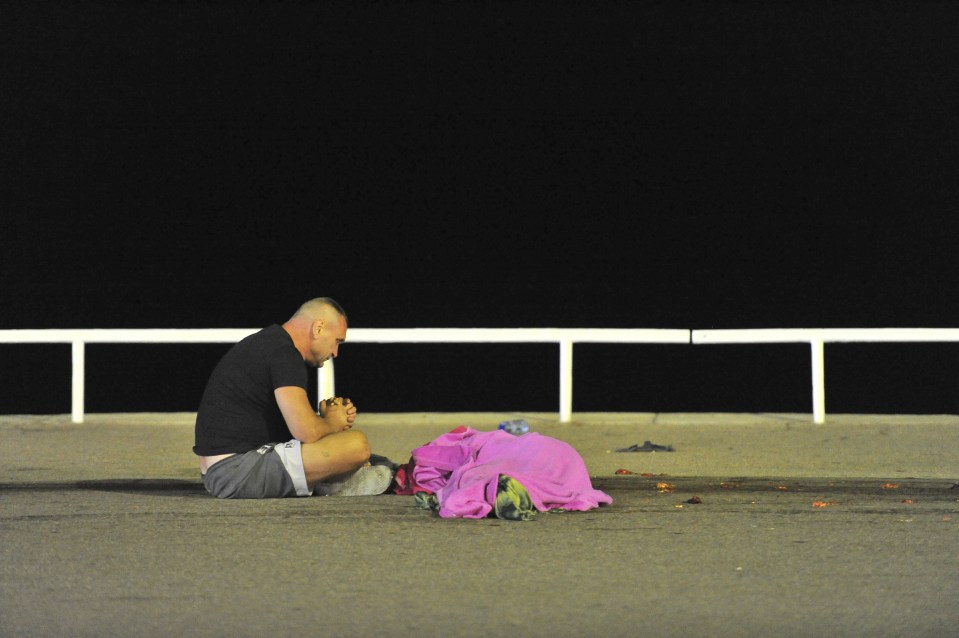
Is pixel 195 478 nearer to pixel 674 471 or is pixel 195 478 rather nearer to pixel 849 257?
pixel 674 471

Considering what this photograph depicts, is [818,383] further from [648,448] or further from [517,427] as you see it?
[517,427]

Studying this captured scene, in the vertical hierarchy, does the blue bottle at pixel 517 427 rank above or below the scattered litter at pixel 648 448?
above

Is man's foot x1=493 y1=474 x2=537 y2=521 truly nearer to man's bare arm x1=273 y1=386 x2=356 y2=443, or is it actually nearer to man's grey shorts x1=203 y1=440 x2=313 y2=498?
man's bare arm x1=273 y1=386 x2=356 y2=443

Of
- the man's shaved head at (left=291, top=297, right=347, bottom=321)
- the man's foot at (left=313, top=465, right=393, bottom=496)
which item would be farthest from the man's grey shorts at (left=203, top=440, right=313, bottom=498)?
the man's shaved head at (left=291, top=297, right=347, bottom=321)

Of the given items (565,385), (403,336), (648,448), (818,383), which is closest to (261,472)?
(648,448)

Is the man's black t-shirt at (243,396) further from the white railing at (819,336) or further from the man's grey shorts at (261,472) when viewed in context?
the white railing at (819,336)

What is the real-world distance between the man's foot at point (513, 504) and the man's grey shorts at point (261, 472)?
125cm

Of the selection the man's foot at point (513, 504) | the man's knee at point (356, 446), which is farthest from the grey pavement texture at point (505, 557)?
the man's knee at point (356, 446)

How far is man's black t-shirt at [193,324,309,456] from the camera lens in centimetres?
862

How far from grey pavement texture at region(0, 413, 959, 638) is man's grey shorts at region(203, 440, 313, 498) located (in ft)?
0.41

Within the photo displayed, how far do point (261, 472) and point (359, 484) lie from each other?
632 millimetres

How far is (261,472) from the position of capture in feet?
28.5

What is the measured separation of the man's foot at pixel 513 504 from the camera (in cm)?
803

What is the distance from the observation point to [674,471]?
34.3 feet
